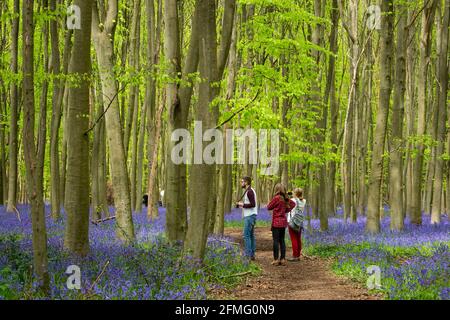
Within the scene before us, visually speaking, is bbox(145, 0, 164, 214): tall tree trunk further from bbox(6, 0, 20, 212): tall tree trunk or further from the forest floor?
the forest floor

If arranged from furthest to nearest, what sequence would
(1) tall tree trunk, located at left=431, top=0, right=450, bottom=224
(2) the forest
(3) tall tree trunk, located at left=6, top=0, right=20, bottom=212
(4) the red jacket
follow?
(1) tall tree trunk, located at left=431, top=0, right=450, bottom=224 < (3) tall tree trunk, located at left=6, top=0, right=20, bottom=212 < (4) the red jacket < (2) the forest

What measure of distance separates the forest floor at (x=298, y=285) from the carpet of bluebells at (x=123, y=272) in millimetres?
373

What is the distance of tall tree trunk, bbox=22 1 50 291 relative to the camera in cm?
642

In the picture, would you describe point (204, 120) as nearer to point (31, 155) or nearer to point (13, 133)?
point (31, 155)

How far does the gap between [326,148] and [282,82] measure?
3913 millimetres

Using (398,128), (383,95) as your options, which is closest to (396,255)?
(383,95)

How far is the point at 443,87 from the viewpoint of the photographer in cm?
2022

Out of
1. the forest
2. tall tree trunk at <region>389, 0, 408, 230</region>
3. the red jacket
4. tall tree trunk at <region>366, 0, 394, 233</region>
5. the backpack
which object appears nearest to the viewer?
the forest

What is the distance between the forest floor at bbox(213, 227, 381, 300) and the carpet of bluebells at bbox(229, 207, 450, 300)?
36 cm

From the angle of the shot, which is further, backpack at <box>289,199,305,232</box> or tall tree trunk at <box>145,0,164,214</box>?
tall tree trunk at <box>145,0,164,214</box>

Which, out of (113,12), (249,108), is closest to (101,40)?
(113,12)

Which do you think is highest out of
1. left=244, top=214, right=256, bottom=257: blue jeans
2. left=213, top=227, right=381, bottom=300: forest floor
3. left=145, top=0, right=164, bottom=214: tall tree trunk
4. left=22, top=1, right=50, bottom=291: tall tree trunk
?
left=145, top=0, right=164, bottom=214: tall tree trunk

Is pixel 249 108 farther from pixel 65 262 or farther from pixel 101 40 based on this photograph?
pixel 65 262

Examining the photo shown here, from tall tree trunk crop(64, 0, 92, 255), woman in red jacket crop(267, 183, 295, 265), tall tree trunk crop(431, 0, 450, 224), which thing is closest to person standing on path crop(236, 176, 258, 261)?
woman in red jacket crop(267, 183, 295, 265)
